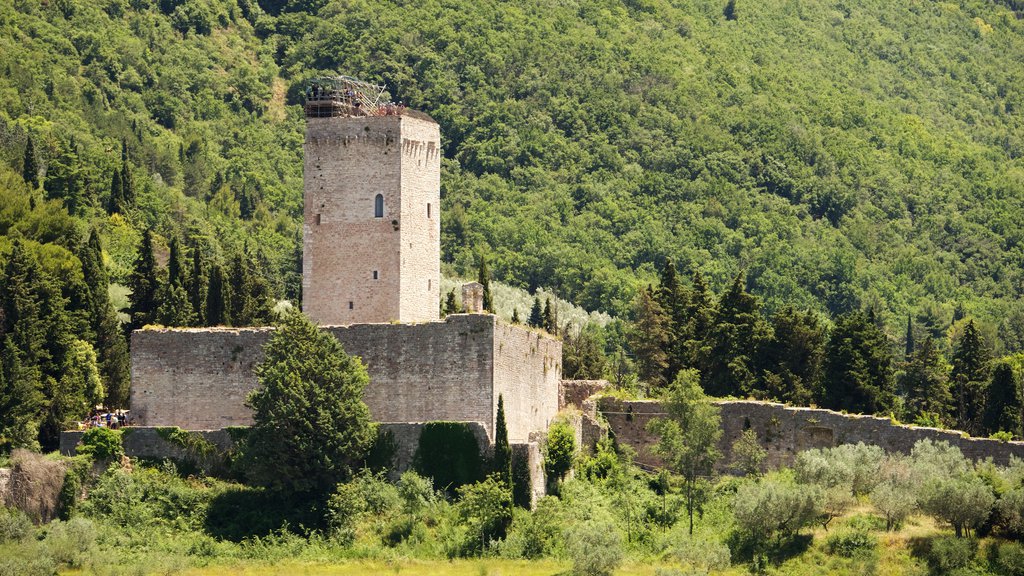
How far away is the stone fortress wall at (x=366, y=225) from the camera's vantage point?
7506cm

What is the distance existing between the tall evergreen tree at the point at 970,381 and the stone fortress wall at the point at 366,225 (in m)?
21.6

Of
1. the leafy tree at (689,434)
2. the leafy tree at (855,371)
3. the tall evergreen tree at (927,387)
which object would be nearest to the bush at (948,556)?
the leafy tree at (689,434)

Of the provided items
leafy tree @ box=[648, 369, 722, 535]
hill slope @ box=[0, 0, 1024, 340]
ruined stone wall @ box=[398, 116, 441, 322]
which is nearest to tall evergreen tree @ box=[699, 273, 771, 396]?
leafy tree @ box=[648, 369, 722, 535]

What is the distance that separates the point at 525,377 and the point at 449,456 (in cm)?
540

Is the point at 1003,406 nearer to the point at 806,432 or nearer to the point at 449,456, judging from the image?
the point at 806,432

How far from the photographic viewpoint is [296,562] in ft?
216

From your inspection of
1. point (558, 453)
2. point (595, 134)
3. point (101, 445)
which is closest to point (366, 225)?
point (558, 453)

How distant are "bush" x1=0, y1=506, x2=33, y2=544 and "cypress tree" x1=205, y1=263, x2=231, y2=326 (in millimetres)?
17491

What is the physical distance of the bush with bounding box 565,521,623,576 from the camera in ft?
211

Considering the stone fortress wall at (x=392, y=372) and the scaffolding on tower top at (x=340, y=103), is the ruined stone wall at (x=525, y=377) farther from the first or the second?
the scaffolding on tower top at (x=340, y=103)

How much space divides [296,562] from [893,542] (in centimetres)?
1837

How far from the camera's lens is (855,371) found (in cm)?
8006

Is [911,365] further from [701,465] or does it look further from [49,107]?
[49,107]

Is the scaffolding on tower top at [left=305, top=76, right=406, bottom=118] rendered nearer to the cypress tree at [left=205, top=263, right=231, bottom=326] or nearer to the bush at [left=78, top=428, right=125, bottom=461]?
the cypress tree at [left=205, top=263, right=231, bottom=326]
